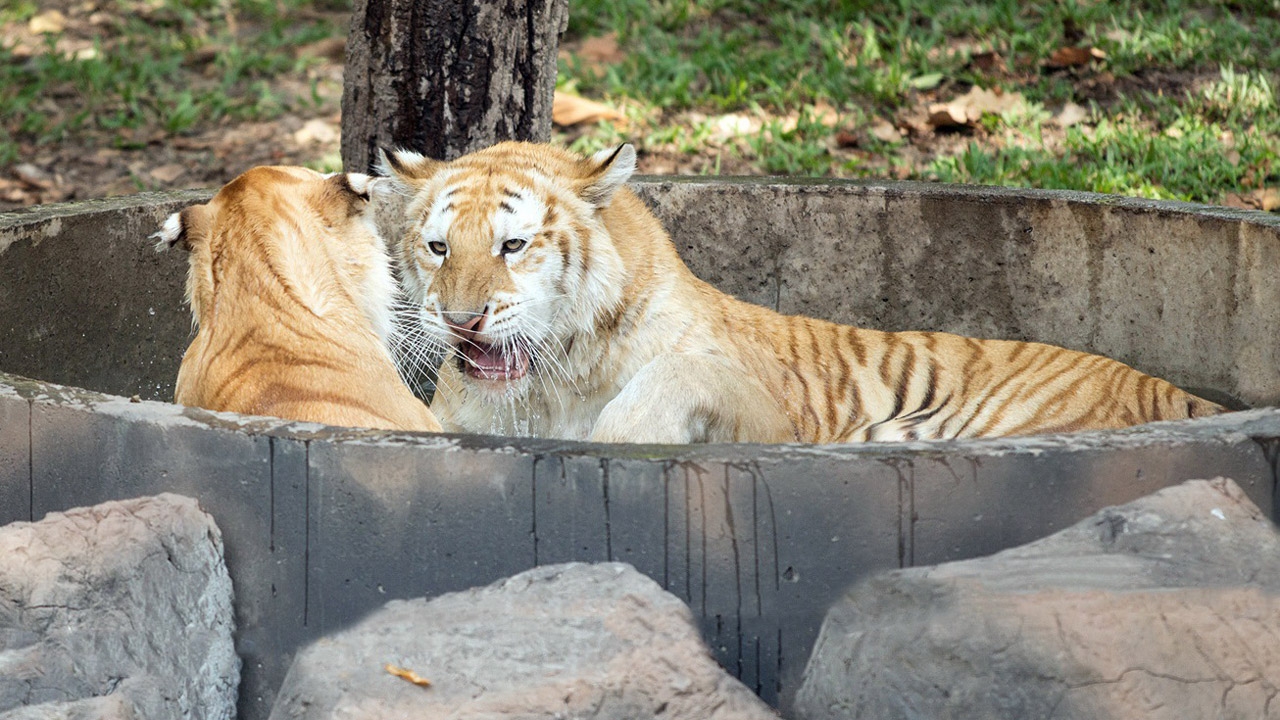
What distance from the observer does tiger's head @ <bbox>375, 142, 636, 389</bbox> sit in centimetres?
374

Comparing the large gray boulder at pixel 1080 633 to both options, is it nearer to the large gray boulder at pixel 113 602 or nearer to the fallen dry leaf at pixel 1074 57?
the large gray boulder at pixel 113 602

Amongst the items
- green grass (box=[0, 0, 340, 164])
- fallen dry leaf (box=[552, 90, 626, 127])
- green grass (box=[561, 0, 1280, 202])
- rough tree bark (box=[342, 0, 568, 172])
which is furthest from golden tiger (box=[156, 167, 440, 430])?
green grass (box=[0, 0, 340, 164])

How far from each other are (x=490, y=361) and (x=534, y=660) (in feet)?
5.17

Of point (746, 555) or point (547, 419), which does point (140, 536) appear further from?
point (547, 419)

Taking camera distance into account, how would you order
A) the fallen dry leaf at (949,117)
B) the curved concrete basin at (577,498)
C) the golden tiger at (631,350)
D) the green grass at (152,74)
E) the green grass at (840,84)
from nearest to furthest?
the curved concrete basin at (577,498)
the golden tiger at (631,350)
the green grass at (840,84)
the fallen dry leaf at (949,117)
the green grass at (152,74)

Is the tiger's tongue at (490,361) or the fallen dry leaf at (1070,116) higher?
the fallen dry leaf at (1070,116)

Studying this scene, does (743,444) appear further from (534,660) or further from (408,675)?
(408,675)

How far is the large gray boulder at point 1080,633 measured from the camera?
2.21 meters

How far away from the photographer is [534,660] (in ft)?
7.56

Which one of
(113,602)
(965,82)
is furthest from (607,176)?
(965,82)

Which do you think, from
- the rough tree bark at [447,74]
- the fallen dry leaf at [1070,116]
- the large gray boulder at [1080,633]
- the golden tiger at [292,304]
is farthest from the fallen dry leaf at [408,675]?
the fallen dry leaf at [1070,116]

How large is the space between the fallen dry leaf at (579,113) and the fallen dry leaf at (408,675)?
5.20 meters

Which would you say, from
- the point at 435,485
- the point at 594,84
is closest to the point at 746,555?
the point at 435,485

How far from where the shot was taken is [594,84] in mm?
7781
